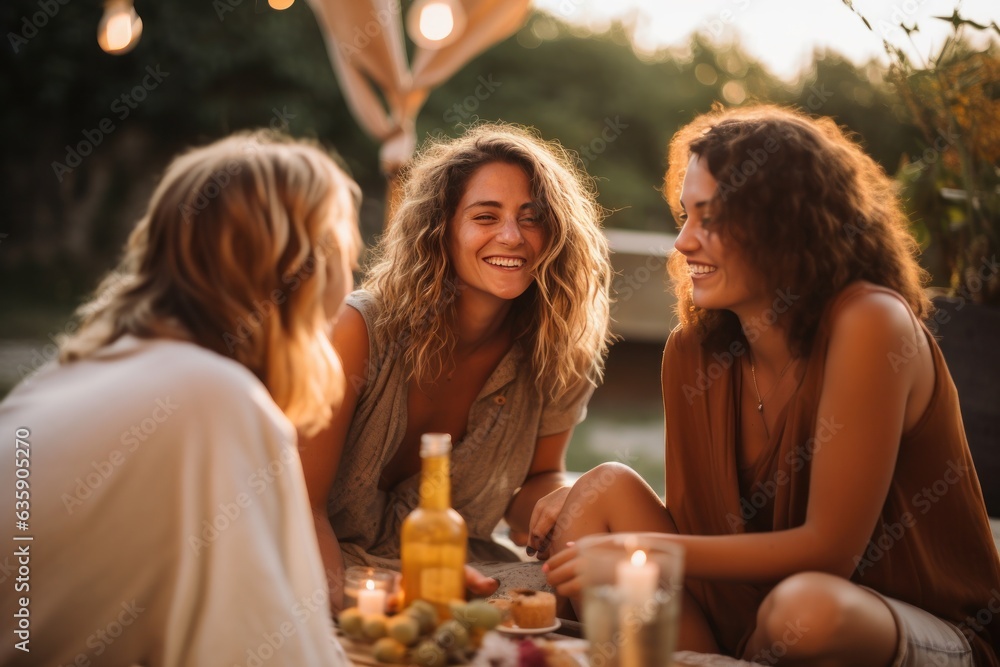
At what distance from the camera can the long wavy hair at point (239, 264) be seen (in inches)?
60.5

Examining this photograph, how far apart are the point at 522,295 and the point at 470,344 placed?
20 centimetres

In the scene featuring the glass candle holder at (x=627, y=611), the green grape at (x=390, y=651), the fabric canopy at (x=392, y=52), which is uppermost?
the fabric canopy at (x=392, y=52)

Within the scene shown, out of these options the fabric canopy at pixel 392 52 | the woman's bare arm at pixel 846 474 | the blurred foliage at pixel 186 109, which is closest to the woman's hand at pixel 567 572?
the woman's bare arm at pixel 846 474

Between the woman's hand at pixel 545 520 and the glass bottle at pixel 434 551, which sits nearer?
the glass bottle at pixel 434 551

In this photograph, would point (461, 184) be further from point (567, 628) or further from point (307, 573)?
point (307, 573)

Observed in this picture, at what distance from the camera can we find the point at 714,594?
2281mm

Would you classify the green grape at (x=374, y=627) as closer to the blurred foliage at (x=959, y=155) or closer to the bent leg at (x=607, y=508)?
the bent leg at (x=607, y=508)

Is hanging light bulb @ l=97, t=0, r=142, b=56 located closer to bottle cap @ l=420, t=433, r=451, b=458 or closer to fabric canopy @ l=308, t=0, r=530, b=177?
fabric canopy @ l=308, t=0, r=530, b=177

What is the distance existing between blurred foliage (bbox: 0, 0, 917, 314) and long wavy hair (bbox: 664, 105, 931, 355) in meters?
7.82

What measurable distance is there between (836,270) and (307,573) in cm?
129

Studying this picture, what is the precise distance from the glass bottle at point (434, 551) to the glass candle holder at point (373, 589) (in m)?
0.03

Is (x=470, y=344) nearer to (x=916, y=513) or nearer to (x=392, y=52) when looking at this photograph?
(x=916, y=513)

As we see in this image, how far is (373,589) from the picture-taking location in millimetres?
A: 1691

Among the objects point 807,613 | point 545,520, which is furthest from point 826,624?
point 545,520
